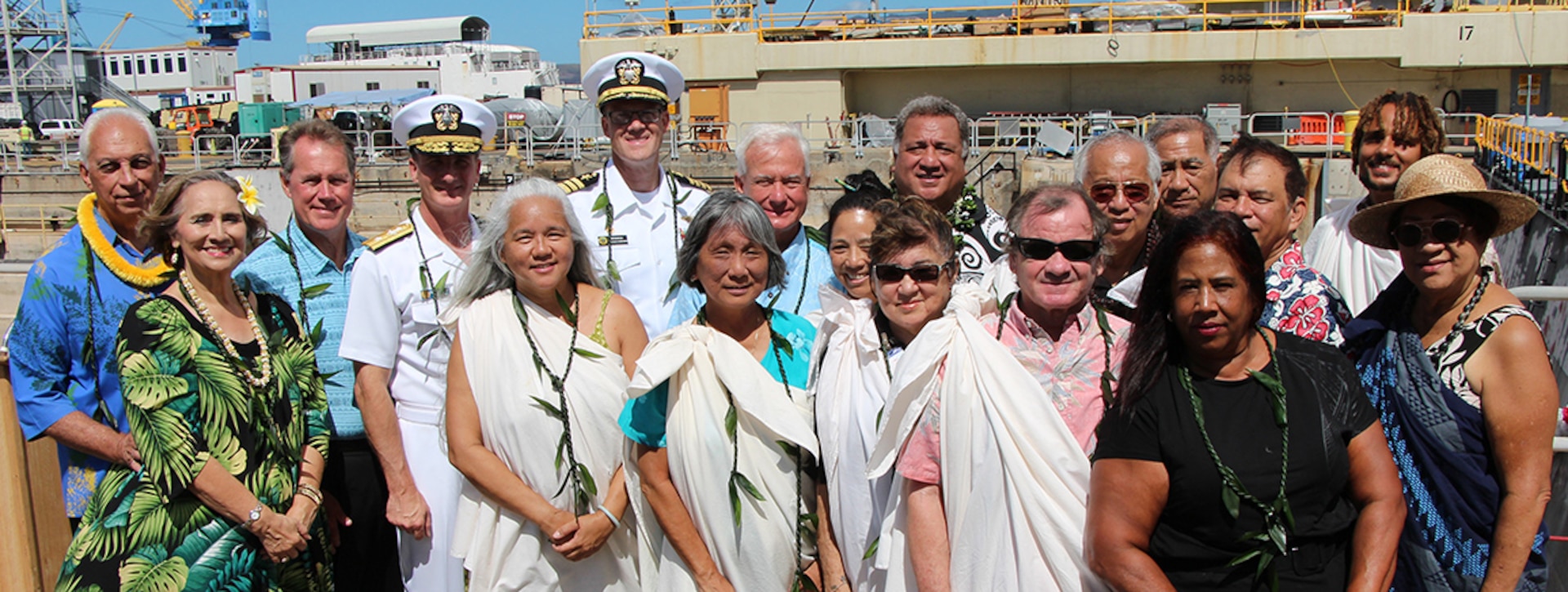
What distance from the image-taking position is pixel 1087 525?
2.70 m

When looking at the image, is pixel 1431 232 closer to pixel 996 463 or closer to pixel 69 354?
pixel 996 463

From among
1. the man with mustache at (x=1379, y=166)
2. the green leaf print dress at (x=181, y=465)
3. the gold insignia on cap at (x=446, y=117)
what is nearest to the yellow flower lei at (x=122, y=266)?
the green leaf print dress at (x=181, y=465)

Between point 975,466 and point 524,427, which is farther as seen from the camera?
point 524,427

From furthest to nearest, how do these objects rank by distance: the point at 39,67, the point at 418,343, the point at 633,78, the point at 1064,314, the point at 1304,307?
the point at 39,67 < the point at 633,78 < the point at 418,343 < the point at 1304,307 < the point at 1064,314

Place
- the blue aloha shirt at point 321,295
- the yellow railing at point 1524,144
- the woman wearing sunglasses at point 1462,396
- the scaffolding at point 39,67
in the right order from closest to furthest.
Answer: the woman wearing sunglasses at point 1462,396 < the blue aloha shirt at point 321,295 < the yellow railing at point 1524,144 < the scaffolding at point 39,67

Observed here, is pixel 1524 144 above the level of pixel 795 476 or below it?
above

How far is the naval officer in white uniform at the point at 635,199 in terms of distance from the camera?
4465 millimetres

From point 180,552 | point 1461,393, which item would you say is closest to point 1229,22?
point 1461,393

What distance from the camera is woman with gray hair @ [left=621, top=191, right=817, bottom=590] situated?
10.5 feet

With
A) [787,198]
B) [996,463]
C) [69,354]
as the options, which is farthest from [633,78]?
[996,463]

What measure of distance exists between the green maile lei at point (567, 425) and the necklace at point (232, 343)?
88 cm

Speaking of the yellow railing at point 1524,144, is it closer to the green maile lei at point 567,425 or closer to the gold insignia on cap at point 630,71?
the gold insignia on cap at point 630,71

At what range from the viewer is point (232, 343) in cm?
339

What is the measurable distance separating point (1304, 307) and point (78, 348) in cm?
435
